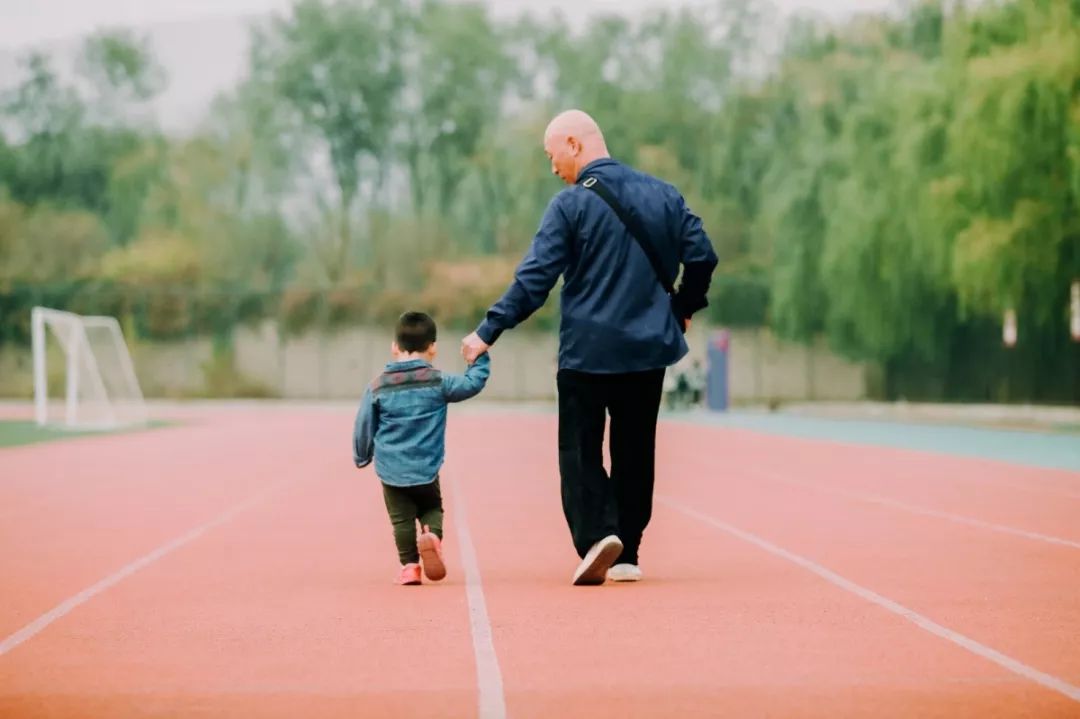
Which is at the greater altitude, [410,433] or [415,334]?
[415,334]

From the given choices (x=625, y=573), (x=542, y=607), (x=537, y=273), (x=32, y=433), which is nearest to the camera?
(x=542, y=607)

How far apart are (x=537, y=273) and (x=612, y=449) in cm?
96

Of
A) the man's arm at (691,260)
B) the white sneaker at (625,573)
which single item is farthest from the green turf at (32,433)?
the man's arm at (691,260)

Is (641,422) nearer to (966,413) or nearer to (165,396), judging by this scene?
(966,413)

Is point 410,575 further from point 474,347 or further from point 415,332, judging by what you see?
point 474,347

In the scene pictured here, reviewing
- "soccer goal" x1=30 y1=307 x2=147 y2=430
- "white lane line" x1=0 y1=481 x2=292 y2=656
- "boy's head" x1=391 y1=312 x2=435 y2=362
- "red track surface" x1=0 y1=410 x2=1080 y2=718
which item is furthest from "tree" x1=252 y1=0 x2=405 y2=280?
"boy's head" x1=391 y1=312 x2=435 y2=362

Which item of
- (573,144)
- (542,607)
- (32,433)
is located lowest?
(32,433)

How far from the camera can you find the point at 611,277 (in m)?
9.11

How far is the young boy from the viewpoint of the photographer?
31.3ft

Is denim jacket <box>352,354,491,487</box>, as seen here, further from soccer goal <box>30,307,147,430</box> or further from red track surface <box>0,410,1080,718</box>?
soccer goal <box>30,307,147,430</box>

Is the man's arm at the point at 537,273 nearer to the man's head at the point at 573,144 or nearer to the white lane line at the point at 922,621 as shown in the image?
the man's head at the point at 573,144

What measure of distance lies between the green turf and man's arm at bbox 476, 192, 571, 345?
2117 cm

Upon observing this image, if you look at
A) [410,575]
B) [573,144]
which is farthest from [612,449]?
[573,144]

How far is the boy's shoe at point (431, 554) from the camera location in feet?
30.7
